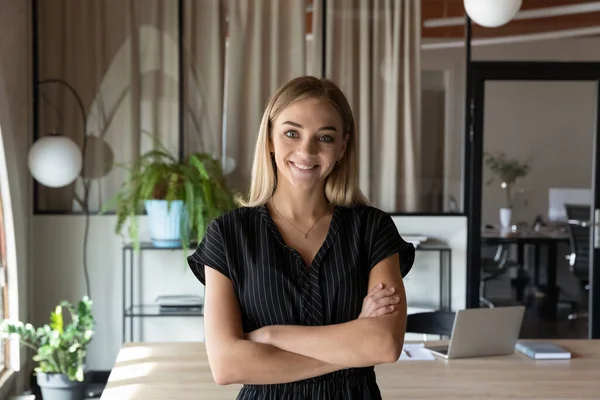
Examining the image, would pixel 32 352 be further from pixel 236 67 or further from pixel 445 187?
pixel 445 187

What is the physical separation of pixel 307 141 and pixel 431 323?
7.31ft

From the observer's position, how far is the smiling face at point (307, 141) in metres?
1.86

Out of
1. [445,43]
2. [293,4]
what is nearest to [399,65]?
[445,43]

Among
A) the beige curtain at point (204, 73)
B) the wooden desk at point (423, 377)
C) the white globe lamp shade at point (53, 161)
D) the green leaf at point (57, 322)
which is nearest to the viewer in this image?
the wooden desk at point (423, 377)

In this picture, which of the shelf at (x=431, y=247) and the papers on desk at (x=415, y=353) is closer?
the papers on desk at (x=415, y=353)

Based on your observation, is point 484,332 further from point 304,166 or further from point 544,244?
point 544,244

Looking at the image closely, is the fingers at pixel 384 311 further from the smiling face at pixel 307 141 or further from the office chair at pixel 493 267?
the office chair at pixel 493 267

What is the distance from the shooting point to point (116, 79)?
18.1 feet

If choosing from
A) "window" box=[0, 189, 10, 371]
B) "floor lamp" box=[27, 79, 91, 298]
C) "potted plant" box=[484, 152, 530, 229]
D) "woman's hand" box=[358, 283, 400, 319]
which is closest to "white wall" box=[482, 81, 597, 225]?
"potted plant" box=[484, 152, 530, 229]

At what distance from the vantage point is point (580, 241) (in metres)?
5.88

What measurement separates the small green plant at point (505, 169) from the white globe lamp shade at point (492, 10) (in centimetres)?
135

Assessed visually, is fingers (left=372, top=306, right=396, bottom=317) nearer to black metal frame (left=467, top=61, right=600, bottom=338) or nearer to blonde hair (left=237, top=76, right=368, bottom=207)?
blonde hair (left=237, top=76, right=368, bottom=207)

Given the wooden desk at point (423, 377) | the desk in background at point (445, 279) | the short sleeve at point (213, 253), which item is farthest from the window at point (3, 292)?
the short sleeve at point (213, 253)

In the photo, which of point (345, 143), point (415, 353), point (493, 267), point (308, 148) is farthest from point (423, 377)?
point (493, 267)
